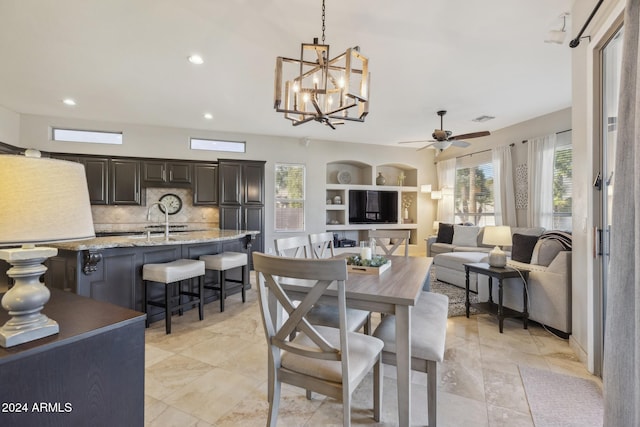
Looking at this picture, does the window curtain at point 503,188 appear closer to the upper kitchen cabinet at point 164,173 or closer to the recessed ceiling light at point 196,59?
the recessed ceiling light at point 196,59

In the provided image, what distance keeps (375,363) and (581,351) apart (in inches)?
78.3

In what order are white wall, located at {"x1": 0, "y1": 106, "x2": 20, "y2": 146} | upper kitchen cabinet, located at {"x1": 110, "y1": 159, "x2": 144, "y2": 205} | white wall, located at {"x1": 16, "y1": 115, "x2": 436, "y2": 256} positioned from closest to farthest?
1. white wall, located at {"x1": 0, "y1": 106, "x2": 20, "y2": 146}
2. white wall, located at {"x1": 16, "y1": 115, "x2": 436, "y2": 256}
3. upper kitchen cabinet, located at {"x1": 110, "y1": 159, "x2": 144, "y2": 205}

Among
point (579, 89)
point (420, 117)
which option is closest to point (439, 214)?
point (420, 117)

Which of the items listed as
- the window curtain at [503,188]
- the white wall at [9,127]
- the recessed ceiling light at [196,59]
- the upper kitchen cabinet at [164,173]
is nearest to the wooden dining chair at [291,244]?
the recessed ceiling light at [196,59]

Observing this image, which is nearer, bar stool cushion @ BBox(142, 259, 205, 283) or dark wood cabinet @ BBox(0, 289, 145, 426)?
dark wood cabinet @ BBox(0, 289, 145, 426)

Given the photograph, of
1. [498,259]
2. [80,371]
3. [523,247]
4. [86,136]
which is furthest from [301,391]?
[86,136]

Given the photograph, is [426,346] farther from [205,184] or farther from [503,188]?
[503,188]

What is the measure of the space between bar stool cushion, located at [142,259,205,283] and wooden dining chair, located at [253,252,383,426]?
1831mm

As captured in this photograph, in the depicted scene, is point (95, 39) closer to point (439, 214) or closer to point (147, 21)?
point (147, 21)

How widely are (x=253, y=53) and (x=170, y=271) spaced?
243cm

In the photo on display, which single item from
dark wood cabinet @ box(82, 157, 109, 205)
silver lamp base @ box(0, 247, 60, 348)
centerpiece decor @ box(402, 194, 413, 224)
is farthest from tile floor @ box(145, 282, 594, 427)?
centerpiece decor @ box(402, 194, 413, 224)

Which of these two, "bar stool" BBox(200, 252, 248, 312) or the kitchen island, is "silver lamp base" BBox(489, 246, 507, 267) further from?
the kitchen island

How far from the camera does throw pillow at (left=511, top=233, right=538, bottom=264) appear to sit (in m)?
3.34

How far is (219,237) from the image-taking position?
348 centimetres
